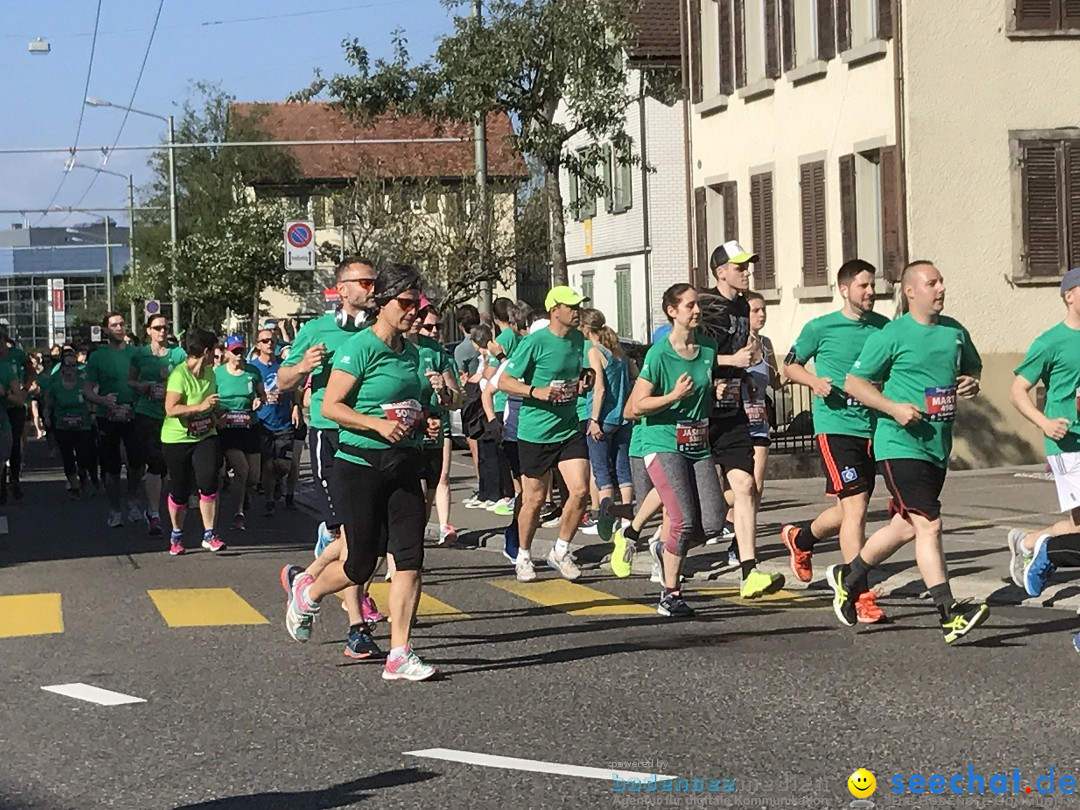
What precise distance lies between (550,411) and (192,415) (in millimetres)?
4241

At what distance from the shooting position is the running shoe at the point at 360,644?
10148mm

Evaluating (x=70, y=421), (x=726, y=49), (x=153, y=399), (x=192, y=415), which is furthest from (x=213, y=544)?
(x=726, y=49)

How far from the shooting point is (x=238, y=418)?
18.3 metres

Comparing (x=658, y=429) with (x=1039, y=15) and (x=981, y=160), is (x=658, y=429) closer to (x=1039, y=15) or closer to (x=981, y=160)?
(x=981, y=160)

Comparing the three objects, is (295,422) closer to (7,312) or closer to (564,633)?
(564,633)

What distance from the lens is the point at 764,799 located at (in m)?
6.56

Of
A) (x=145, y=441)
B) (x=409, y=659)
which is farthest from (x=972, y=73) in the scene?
(x=409, y=659)

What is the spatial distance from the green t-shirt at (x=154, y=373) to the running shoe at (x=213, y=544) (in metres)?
2.03

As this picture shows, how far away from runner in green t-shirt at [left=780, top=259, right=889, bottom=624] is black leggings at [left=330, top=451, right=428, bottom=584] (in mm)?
2889

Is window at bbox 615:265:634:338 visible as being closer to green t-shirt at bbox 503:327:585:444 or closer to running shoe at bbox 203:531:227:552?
running shoe at bbox 203:531:227:552

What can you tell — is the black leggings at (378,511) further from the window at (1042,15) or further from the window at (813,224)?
the window at (813,224)

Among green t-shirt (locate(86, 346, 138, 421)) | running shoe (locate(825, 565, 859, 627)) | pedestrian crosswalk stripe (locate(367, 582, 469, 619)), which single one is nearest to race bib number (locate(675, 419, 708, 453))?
running shoe (locate(825, 565, 859, 627))

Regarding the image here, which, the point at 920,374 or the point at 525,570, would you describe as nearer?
the point at 920,374

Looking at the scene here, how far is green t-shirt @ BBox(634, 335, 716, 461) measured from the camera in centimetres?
1159
